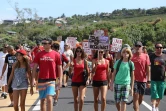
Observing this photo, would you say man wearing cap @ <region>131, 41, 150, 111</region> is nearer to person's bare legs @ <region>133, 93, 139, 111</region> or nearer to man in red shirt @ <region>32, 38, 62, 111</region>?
person's bare legs @ <region>133, 93, 139, 111</region>

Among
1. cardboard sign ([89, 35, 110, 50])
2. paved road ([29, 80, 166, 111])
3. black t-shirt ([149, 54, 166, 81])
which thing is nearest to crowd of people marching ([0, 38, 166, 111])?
black t-shirt ([149, 54, 166, 81])

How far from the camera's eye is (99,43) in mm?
13008

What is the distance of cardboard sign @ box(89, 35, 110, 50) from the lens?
504 inches

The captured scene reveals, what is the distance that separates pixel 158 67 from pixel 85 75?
6.77ft

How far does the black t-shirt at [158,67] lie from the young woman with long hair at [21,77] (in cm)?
332

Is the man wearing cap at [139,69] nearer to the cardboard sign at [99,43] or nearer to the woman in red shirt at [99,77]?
the woman in red shirt at [99,77]

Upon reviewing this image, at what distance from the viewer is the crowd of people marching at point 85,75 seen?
9.38 m

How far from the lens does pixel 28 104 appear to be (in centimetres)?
1325

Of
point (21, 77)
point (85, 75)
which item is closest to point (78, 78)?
point (85, 75)

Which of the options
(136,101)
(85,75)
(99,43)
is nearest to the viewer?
(85,75)

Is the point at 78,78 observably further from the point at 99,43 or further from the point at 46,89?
the point at 99,43

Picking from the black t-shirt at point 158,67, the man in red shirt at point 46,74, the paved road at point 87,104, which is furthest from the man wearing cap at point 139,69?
the man in red shirt at point 46,74

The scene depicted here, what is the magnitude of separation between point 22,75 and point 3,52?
16.1 feet

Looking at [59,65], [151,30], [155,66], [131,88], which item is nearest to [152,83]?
[155,66]
